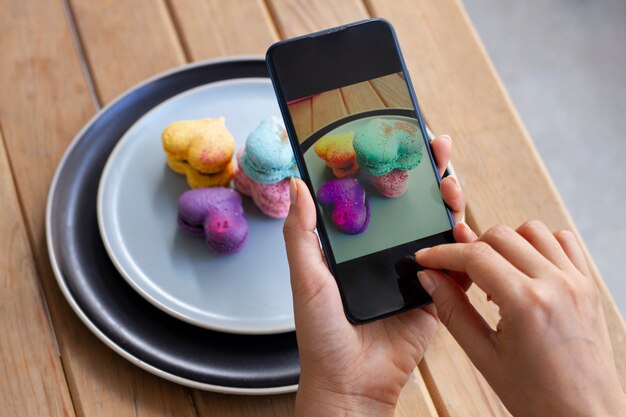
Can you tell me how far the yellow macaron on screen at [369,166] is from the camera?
0.55 m

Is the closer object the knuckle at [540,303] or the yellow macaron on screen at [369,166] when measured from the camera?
the knuckle at [540,303]

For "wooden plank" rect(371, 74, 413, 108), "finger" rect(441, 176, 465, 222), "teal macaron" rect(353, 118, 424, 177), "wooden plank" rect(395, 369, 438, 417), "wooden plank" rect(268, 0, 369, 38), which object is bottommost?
"wooden plank" rect(395, 369, 438, 417)

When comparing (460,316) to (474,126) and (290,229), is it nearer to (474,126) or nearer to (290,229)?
(290,229)

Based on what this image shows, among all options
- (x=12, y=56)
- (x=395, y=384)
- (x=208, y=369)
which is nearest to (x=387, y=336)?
(x=395, y=384)

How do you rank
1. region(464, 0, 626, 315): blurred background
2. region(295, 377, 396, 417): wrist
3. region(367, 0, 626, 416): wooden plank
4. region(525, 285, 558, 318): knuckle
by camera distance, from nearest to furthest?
1. region(525, 285, 558, 318): knuckle
2. region(295, 377, 396, 417): wrist
3. region(367, 0, 626, 416): wooden plank
4. region(464, 0, 626, 315): blurred background

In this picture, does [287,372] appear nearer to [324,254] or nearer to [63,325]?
[324,254]

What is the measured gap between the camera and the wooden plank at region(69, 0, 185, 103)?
761 millimetres

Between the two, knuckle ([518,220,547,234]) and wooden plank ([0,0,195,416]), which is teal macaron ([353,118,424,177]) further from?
wooden plank ([0,0,195,416])

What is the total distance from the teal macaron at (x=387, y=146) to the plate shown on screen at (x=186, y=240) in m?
0.16

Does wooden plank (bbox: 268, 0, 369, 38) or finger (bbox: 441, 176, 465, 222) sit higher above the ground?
wooden plank (bbox: 268, 0, 369, 38)

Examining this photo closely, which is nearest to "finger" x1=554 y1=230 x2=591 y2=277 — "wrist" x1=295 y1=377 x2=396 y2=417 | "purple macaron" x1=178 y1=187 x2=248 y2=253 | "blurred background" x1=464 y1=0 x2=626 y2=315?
"wrist" x1=295 y1=377 x2=396 y2=417

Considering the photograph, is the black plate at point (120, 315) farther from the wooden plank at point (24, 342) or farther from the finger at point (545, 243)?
the finger at point (545, 243)

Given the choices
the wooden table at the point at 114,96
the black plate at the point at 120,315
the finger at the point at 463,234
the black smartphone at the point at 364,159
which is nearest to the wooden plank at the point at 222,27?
the wooden table at the point at 114,96

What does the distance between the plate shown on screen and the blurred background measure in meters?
0.79
